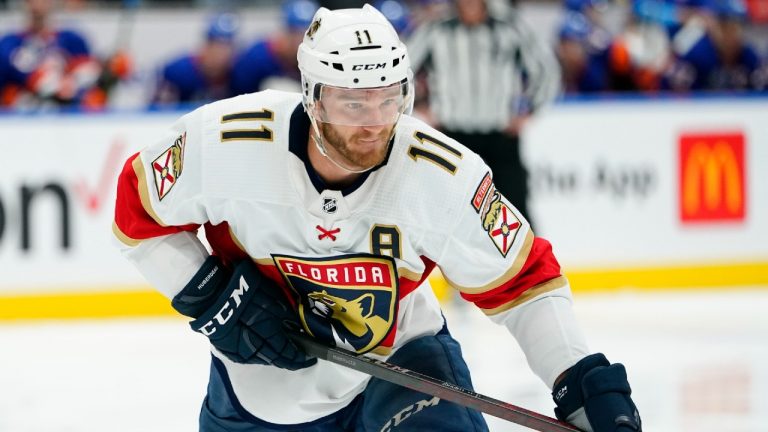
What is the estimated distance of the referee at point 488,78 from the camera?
579cm

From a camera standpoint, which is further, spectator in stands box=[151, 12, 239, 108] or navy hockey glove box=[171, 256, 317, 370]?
spectator in stands box=[151, 12, 239, 108]

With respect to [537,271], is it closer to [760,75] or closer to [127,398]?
[127,398]

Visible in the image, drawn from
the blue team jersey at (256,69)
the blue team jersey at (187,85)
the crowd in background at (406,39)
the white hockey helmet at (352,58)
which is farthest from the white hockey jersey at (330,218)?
the blue team jersey at (187,85)

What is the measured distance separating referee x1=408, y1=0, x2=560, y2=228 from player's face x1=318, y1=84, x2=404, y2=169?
3498mm

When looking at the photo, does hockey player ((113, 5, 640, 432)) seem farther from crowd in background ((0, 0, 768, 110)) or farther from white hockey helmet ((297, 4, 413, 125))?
crowd in background ((0, 0, 768, 110))

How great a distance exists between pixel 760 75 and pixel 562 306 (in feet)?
17.6

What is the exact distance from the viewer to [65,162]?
227 inches

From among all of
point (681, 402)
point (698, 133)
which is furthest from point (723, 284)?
point (681, 402)

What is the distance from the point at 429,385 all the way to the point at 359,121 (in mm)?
Answer: 518

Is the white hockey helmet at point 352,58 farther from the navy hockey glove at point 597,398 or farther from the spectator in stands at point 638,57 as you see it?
the spectator in stands at point 638,57

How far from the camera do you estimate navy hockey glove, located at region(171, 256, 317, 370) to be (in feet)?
7.85

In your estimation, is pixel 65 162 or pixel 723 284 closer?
pixel 65 162

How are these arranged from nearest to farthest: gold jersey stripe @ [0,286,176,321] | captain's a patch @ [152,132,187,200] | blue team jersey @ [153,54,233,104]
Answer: captain's a patch @ [152,132,187,200] < gold jersey stripe @ [0,286,176,321] < blue team jersey @ [153,54,233,104]

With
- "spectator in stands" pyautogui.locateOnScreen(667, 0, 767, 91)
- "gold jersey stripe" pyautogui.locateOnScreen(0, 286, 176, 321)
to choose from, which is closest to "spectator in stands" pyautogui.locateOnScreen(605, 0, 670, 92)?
"spectator in stands" pyautogui.locateOnScreen(667, 0, 767, 91)
